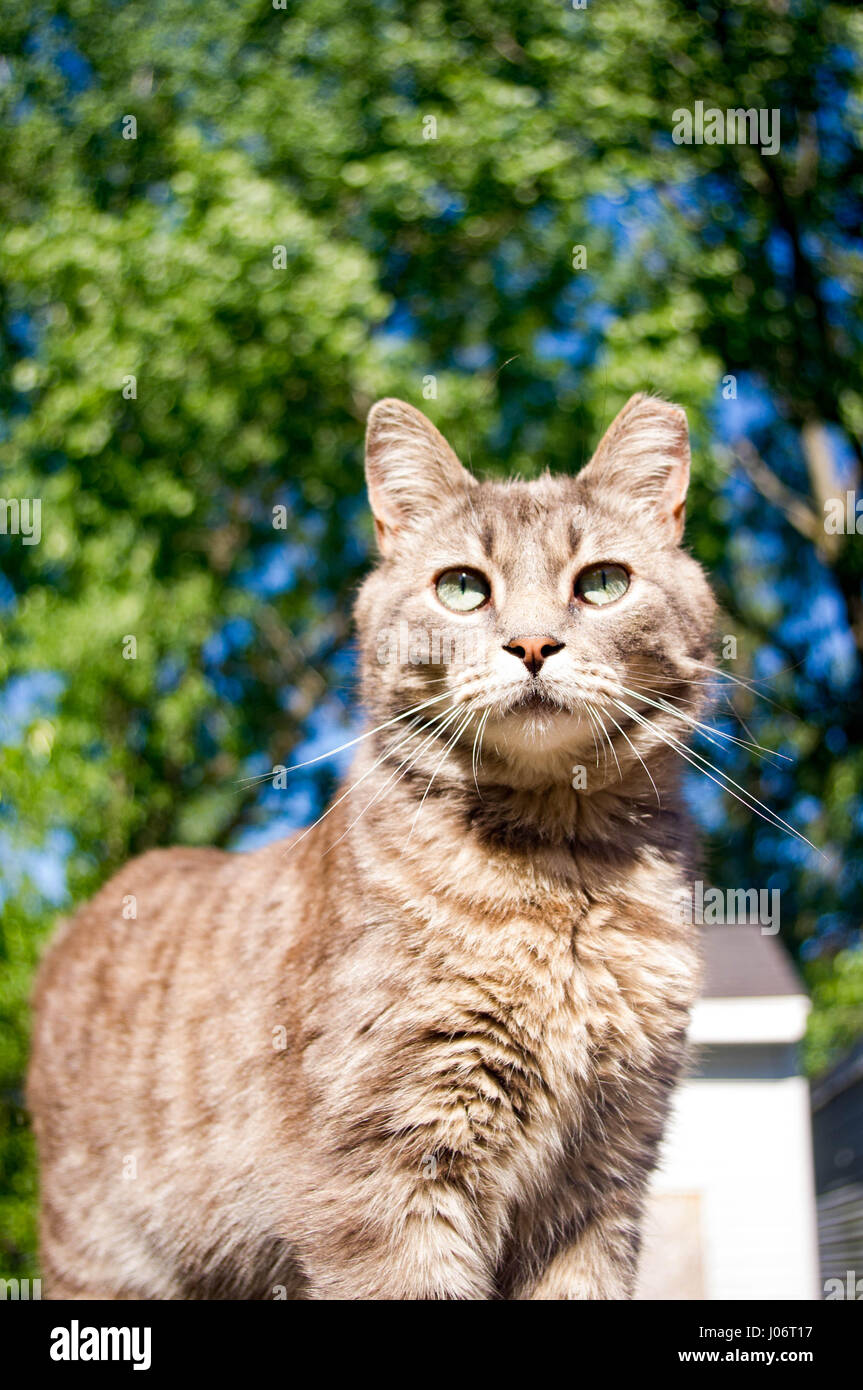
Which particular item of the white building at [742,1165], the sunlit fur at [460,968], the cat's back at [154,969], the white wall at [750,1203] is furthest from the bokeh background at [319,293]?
the sunlit fur at [460,968]

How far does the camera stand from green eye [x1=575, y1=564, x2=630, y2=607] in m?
2.38

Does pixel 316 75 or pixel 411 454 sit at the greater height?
pixel 316 75

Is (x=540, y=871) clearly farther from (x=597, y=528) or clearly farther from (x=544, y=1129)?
(x=597, y=528)

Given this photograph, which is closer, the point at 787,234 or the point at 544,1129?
the point at 544,1129

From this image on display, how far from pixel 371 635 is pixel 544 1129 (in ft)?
3.51

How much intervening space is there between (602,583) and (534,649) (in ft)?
1.05

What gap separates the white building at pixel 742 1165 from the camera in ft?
18.8

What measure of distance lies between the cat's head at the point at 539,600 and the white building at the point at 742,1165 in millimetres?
3598

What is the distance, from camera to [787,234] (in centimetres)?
847

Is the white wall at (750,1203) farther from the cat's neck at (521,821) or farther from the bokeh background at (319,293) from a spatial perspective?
the cat's neck at (521,821)

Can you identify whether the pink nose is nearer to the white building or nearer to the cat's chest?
the cat's chest

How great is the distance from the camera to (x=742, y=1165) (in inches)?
231
